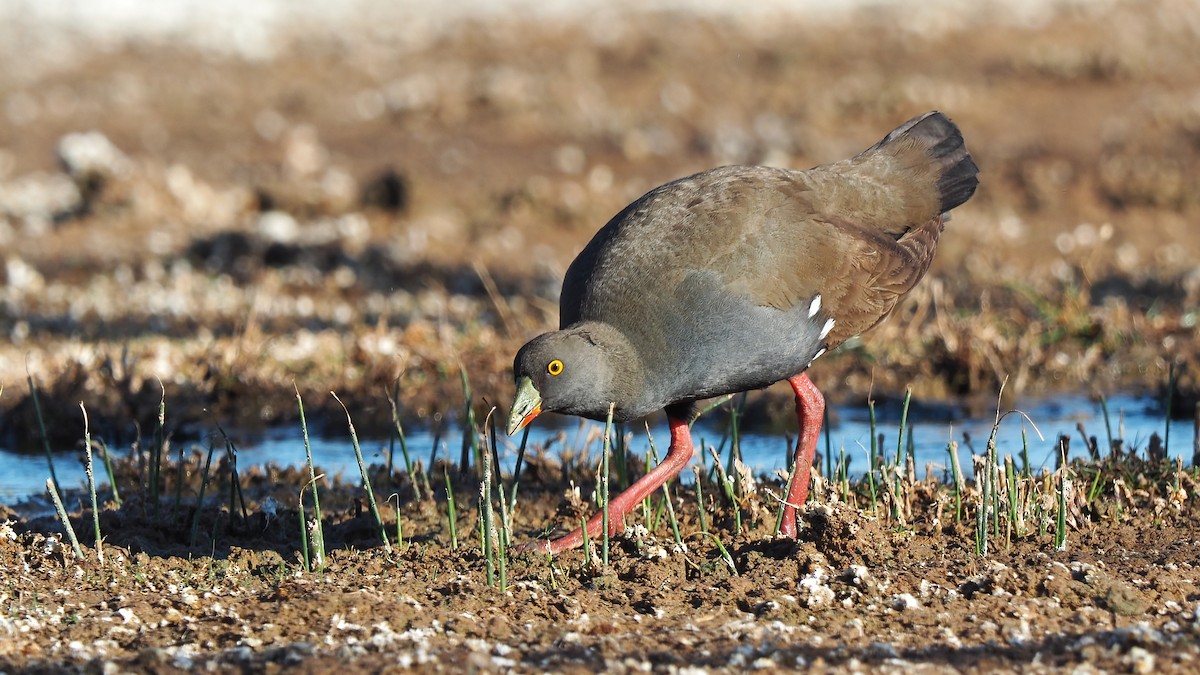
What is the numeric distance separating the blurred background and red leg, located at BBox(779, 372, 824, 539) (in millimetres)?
361

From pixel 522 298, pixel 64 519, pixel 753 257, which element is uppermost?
pixel 753 257

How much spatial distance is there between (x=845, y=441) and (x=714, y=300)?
9.11 feet

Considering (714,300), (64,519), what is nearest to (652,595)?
(714,300)

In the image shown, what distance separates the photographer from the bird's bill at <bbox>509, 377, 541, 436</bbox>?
550 centimetres

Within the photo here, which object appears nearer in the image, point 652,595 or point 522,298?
point 652,595

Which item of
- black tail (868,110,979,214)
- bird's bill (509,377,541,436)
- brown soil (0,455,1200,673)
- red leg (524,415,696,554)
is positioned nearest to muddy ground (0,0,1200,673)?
brown soil (0,455,1200,673)

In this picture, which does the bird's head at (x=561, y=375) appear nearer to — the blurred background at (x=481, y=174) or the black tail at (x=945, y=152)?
the blurred background at (x=481, y=174)

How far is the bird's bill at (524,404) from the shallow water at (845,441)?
1.85 meters

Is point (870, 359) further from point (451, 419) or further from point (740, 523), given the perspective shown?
point (740, 523)

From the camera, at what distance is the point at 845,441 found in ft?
26.9

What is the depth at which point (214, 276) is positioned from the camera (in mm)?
12906

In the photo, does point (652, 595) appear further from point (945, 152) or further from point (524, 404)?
point (945, 152)

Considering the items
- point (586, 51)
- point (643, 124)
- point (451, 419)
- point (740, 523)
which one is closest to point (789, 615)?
point (740, 523)

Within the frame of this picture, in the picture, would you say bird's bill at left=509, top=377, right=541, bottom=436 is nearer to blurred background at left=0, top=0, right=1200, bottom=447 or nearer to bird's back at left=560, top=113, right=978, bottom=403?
bird's back at left=560, top=113, right=978, bottom=403
